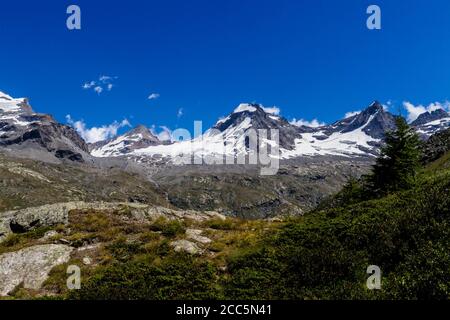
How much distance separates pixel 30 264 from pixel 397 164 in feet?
93.6

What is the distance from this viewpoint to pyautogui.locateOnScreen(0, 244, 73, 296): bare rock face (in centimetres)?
2238

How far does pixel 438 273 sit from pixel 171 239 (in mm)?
15071

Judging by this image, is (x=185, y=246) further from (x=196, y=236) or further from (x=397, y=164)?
(x=397, y=164)

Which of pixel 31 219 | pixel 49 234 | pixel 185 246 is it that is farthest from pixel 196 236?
pixel 31 219

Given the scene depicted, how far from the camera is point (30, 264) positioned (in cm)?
2416

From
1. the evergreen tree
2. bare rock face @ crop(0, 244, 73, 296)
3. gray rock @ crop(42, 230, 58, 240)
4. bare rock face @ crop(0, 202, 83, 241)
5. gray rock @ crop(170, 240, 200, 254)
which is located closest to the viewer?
bare rock face @ crop(0, 244, 73, 296)

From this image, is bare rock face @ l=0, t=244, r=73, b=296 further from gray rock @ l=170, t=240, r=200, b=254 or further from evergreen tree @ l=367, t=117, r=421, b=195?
evergreen tree @ l=367, t=117, r=421, b=195

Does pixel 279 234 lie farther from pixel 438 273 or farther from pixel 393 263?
pixel 438 273

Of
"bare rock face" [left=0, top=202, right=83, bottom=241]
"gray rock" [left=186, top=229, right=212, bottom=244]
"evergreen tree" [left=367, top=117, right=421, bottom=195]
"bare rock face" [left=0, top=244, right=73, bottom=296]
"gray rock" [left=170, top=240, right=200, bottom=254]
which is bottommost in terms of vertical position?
"bare rock face" [left=0, top=244, right=73, bottom=296]

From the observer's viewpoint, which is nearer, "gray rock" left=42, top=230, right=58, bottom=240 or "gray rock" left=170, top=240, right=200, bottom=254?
"gray rock" left=170, top=240, right=200, bottom=254

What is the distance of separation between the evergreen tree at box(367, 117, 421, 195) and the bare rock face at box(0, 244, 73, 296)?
24.2 m

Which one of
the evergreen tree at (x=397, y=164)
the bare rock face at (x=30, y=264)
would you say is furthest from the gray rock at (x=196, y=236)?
the evergreen tree at (x=397, y=164)

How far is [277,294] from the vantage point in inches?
730

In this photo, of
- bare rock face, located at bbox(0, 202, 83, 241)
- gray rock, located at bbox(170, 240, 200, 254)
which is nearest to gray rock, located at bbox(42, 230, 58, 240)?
bare rock face, located at bbox(0, 202, 83, 241)
